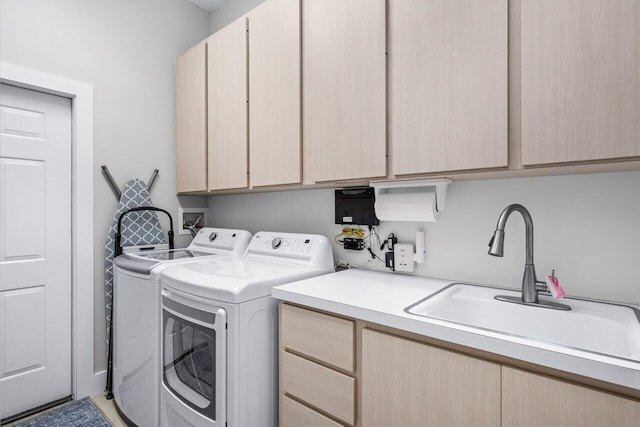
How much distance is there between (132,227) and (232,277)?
1284 millimetres

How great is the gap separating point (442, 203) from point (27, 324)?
2.55 m

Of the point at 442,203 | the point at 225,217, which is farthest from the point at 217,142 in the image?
the point at 442,203

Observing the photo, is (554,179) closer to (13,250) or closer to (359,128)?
(359,128)

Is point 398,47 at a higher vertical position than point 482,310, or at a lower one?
higher

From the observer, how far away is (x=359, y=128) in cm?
142

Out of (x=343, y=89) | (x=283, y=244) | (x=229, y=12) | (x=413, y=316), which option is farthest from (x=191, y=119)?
(x=413, y=316)

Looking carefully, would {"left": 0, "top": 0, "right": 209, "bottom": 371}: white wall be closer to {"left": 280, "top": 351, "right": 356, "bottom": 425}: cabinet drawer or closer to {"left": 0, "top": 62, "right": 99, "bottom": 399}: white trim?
{"left": 0, "top": 62, "right": 99, "bottom": 399}: white trim

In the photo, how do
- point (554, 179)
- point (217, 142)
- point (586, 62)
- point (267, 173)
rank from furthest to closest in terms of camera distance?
point (217, 142)
point (267, 173)
point (554, 179)
point (586, 62)

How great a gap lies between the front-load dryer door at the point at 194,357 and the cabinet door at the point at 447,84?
1036 mm

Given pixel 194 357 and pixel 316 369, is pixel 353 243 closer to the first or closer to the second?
pixel 316 369

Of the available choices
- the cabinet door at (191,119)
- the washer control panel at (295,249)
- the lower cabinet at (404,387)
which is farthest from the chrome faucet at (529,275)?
the cabinet door at (191,119)

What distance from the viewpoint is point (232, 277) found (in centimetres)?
143

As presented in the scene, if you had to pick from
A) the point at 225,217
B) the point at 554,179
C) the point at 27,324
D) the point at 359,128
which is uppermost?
the point at 359,128

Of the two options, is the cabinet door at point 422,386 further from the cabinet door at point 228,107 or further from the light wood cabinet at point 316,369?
the cabinet door at point 228,107
